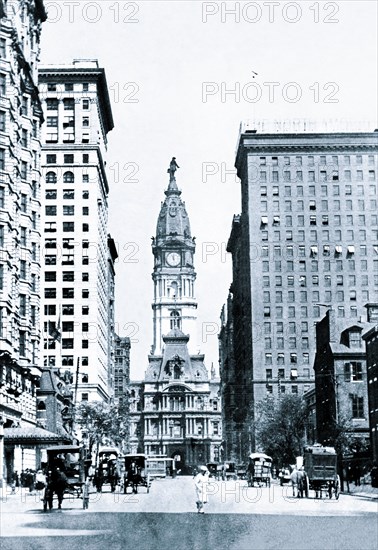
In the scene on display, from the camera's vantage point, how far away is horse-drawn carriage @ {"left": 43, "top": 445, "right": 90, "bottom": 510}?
37375 millimetres

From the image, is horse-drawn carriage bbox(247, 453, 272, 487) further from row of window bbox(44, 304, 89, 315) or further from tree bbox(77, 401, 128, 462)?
row of window bbox(44, 304, 89, 315)

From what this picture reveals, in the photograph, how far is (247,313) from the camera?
148000 millimetres

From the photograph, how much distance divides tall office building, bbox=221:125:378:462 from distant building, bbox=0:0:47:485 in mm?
62505

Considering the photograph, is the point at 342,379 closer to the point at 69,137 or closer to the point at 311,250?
the point at 311,250

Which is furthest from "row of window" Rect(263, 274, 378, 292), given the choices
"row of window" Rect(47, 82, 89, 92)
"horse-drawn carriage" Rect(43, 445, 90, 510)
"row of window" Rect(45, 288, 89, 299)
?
"horse-drawn carriage" Rect(43, 445, 90, 510)

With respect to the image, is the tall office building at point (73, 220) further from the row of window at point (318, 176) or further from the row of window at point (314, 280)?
the row of window at point (318, 176)

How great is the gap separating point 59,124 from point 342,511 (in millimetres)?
106744

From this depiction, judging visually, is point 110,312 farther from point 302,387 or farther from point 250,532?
point 250,532

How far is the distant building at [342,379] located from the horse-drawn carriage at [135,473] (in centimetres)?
2442

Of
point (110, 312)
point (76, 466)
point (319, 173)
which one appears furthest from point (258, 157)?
point (76, 466)

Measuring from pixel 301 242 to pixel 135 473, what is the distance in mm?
84898

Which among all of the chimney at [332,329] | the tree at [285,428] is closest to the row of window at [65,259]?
the tree at [285,428]

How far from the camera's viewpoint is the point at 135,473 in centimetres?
6312

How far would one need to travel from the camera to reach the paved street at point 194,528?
2162 cm
